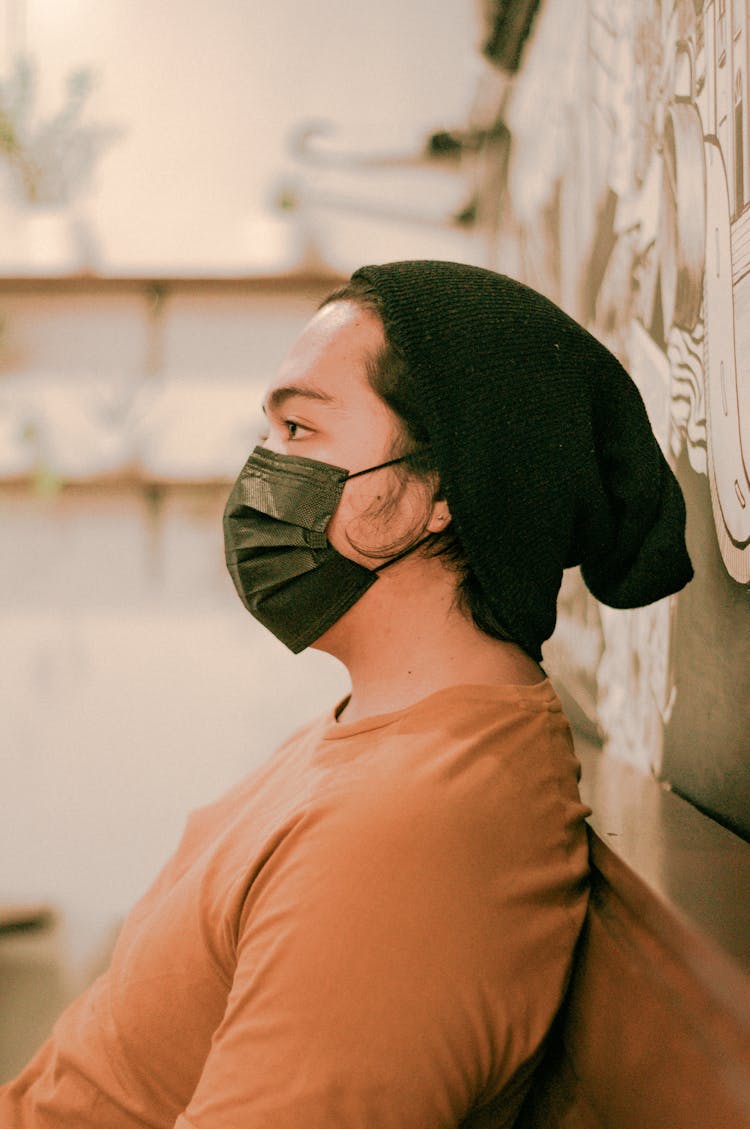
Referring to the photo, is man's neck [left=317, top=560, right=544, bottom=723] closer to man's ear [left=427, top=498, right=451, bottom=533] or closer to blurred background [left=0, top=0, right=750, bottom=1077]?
man's ear [left=427, top=498, right=451, bottom=533]

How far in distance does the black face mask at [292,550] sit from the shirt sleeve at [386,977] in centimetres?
32

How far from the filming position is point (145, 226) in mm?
3201

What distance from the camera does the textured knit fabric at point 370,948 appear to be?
70cm

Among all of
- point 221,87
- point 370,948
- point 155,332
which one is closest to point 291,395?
point 370,948

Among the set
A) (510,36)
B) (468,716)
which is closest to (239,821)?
(468,716)

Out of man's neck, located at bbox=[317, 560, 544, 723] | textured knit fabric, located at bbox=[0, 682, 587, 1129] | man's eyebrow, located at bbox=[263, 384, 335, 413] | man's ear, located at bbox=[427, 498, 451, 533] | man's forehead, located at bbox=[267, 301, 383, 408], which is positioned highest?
man's forehead, located at bbox=[267, 301, 383, 408]

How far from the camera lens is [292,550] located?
1.11 m

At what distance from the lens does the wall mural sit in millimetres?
941

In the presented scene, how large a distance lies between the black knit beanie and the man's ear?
0.06m

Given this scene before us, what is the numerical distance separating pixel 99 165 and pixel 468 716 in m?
2.90

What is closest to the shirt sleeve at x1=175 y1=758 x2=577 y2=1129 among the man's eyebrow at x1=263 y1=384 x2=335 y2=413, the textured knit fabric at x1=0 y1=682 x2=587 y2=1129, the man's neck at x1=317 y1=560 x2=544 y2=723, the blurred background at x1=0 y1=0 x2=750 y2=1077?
the textured knit fabric at x1=0 y1=682 x2=587 y2=1129

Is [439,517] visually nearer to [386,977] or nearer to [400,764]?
[400,764]

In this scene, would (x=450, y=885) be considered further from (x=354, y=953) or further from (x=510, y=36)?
(x=510, y=36)

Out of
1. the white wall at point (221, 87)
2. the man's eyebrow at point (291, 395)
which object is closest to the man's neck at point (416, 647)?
the man's eyebrow at point (291, 395)
